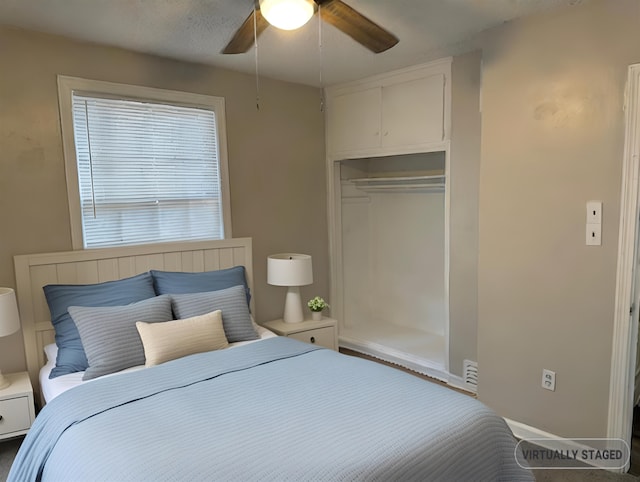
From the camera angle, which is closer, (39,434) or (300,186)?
(39,434)

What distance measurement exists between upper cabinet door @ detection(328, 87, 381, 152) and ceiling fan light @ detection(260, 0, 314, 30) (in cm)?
195

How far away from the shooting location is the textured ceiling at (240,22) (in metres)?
2.25

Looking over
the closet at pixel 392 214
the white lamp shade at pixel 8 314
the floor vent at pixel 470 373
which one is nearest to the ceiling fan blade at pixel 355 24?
the closet at pixel 392 214

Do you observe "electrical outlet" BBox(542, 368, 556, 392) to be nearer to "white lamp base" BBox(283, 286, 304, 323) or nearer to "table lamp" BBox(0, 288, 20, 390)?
"white lamp base" BBox(283, 286, 304, 323)

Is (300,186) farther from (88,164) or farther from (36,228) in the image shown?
(36,228)

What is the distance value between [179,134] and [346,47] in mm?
1347

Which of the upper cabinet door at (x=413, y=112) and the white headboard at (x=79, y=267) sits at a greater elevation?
the upper cabinet door at (x=413, y=112)

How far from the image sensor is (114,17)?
238 centimetres

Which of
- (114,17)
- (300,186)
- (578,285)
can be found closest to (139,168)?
(114,17)

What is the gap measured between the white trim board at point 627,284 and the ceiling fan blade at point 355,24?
122cm

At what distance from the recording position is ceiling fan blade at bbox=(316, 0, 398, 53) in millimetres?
1881

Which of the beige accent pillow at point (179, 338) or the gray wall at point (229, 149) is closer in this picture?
the beige accent pillow at point (179, 338)

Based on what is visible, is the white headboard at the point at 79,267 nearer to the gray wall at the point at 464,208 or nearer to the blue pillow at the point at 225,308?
the blue pillow at the point at 225,308

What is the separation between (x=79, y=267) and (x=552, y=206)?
2.88 m
